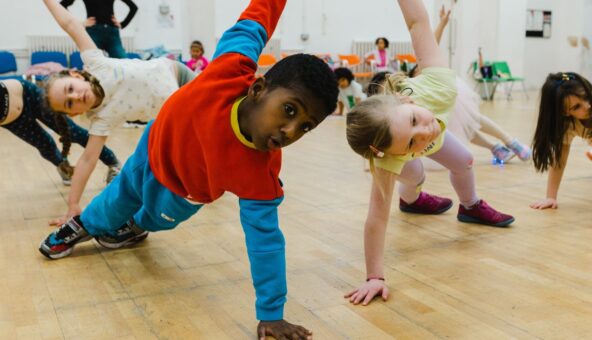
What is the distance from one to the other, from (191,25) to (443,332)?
844 cm

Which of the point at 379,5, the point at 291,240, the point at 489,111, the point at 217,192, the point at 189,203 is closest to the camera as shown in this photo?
the point at 217,192

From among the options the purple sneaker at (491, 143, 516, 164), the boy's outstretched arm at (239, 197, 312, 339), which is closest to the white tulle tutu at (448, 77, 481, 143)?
the purple sneaker at (491, 143, 516, 164)

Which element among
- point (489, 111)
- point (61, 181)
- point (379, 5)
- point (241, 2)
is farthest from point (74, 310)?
point (379, 5)

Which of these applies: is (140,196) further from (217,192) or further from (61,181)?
(61,181)

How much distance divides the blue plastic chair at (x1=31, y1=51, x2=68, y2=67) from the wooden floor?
20.2 ft

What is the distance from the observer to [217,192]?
1.70 metres

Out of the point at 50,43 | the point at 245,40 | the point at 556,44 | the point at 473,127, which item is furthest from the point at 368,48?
the point at 245,40

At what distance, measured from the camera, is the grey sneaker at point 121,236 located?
92.2 inches

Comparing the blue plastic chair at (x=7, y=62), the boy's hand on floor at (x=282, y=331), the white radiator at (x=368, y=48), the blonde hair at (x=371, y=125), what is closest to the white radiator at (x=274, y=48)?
the white radiator at (x=368, y=48)

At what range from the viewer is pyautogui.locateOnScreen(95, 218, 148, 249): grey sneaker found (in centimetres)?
234

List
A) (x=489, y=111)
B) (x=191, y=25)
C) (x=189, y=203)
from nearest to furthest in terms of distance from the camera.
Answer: (x=189, y=203)
(x=489, y=111)
(x=191, y=25)

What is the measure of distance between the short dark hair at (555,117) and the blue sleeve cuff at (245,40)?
5.05 ft

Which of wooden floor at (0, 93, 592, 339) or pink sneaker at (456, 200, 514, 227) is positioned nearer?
wooden floor at (0, 93, 592, 339)

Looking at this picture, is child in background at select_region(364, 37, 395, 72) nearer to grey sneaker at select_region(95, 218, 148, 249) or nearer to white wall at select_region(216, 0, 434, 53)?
white wall at select_region(216, 0, 434, 53)
